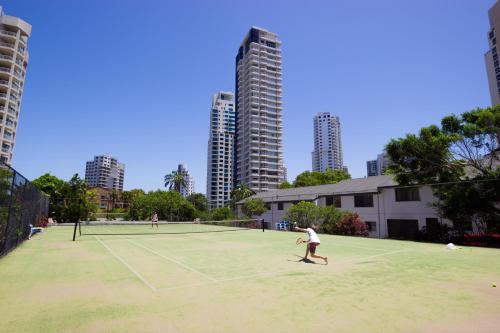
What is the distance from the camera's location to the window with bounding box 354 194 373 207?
32.4m

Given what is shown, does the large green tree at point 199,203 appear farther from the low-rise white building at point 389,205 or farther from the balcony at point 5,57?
the low-rise white building at point 389,205

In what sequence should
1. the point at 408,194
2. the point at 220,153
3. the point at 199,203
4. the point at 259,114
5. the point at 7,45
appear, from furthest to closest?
the point at 220,153 → the point at 259,114 → the point at 199,203 → the point at 7,45 → the point at 408,194

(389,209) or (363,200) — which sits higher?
(363,200)

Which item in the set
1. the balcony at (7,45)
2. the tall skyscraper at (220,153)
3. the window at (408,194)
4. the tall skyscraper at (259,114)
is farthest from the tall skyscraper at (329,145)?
the window at (408,194)

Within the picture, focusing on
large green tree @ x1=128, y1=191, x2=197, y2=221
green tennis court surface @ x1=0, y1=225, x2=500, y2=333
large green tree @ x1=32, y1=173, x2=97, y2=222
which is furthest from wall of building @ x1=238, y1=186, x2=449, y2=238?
large green tree @ x1=32, y1=173, x2=97, y2=222

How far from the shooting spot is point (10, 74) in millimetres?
68562

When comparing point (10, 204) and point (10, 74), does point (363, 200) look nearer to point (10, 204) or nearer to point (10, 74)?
point (10, 204)

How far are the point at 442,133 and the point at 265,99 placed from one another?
4057 inches

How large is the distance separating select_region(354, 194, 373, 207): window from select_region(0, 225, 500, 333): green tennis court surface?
67.6 feet

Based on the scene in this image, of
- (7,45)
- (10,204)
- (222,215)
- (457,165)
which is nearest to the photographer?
(10,204)

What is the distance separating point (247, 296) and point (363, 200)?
2925cm

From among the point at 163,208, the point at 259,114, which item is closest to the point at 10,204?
the point at 163,208

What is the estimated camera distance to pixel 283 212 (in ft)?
153

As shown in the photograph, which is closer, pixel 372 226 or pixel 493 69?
pixel 372 226
